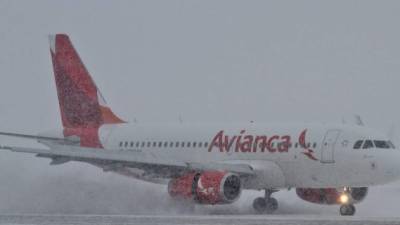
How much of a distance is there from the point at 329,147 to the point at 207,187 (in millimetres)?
5479

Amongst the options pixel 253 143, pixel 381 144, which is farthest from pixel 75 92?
pixel 381 144

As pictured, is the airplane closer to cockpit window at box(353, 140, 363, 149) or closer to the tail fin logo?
cockpit window at box(353, 140, 363, 149)

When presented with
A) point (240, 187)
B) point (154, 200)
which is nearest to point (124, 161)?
point (154, 200)

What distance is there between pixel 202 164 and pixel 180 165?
0.94 meters

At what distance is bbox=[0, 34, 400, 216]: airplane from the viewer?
122 feet

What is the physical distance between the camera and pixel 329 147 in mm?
38312

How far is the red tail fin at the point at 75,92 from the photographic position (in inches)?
1907

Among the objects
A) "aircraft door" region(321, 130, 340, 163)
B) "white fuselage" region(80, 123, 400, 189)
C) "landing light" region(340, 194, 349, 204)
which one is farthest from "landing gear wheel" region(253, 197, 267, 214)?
"aircraft door" region(321, 130, 340, 163)

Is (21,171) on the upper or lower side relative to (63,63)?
lower

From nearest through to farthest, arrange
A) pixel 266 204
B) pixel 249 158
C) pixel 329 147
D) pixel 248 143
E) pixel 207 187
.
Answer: pixel 207 187
pixel 329 147
pixel 249 158
pixel 248 143
pixel 266 204

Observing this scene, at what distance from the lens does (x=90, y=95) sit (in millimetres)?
48844

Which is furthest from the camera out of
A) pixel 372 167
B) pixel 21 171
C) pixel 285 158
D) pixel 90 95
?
pixel 90 95

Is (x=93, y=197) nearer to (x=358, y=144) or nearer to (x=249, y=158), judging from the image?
(x=249, y=158)

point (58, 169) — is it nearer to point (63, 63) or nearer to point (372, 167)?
point (63, 63)
